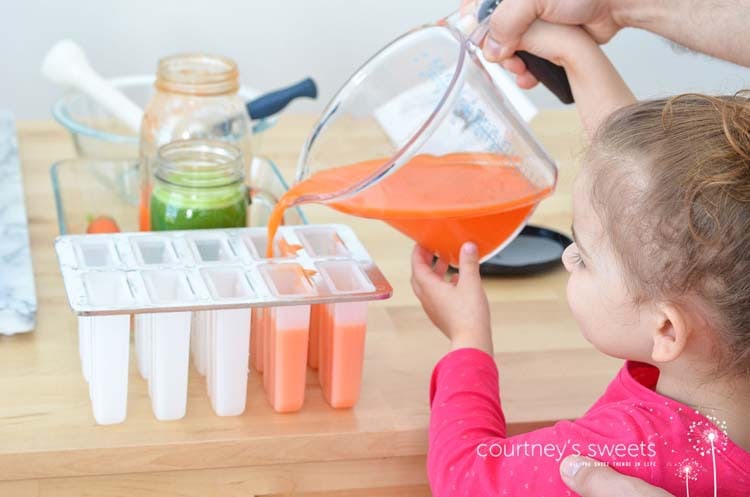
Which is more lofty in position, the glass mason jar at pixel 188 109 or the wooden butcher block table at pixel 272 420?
the glass mason jar at pixel 188 109

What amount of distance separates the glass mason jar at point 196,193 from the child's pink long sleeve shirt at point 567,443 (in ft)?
0.88

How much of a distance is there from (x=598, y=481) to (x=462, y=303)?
0.26 m

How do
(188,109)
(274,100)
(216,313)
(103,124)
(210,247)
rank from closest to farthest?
(216,313)
(210,247)
(188,109)
(274,100)
(103,124)

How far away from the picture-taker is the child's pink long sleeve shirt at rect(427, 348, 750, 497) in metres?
0.83

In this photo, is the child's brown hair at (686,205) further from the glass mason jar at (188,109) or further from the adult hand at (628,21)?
the glass mason jar at (188,109)

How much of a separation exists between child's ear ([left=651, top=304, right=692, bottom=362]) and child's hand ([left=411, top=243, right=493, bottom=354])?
220 mm

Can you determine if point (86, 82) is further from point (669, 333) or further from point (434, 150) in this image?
point (669, 333)

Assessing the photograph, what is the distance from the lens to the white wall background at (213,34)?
2.06 metres

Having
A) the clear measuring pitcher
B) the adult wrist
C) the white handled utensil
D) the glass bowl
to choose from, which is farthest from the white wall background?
the clear measuring pitcher

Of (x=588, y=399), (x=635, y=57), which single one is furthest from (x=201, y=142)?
(x=635, y=57)

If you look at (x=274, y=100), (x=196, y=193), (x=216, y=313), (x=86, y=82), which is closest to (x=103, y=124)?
(x=86, y=82)

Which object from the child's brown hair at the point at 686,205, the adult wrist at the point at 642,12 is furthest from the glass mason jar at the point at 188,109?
the child's brown hair at the point at 686,205

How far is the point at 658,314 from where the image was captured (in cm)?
82

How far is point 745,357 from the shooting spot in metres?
0.81
